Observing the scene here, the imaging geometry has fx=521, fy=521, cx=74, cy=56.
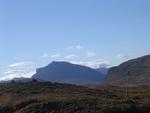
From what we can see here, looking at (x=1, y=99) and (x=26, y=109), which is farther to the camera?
(x=1, y=99)

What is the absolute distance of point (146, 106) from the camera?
6575 centimetres

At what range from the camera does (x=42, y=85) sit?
110m

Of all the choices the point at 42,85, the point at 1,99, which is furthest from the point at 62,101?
the point at 42,85

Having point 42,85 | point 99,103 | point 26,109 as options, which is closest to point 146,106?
point 99,103

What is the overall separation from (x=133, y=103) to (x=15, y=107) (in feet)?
62.4

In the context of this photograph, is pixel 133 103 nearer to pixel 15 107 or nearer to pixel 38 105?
pixel 38 105

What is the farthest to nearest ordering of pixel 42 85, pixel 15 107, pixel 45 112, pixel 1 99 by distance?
pixel 42 85 → pixel 1 99 → pixel 15 107 → pixel 45 112

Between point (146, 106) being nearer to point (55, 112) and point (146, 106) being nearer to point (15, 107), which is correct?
point (55, 112)

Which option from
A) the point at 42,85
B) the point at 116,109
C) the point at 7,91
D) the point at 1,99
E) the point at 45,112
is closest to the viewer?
the point at 116,109

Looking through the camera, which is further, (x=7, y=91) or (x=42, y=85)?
(x=42, y=85)

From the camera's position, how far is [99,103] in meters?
68.9

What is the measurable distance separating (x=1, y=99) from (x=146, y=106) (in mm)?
30874

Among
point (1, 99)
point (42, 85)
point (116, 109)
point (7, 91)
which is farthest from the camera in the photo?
point (42, 85)

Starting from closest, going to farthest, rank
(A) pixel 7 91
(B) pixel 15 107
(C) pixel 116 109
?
1. (C) pixel 116 109
2. (B) pixel 15 107
3. (A) pixel 7 91
